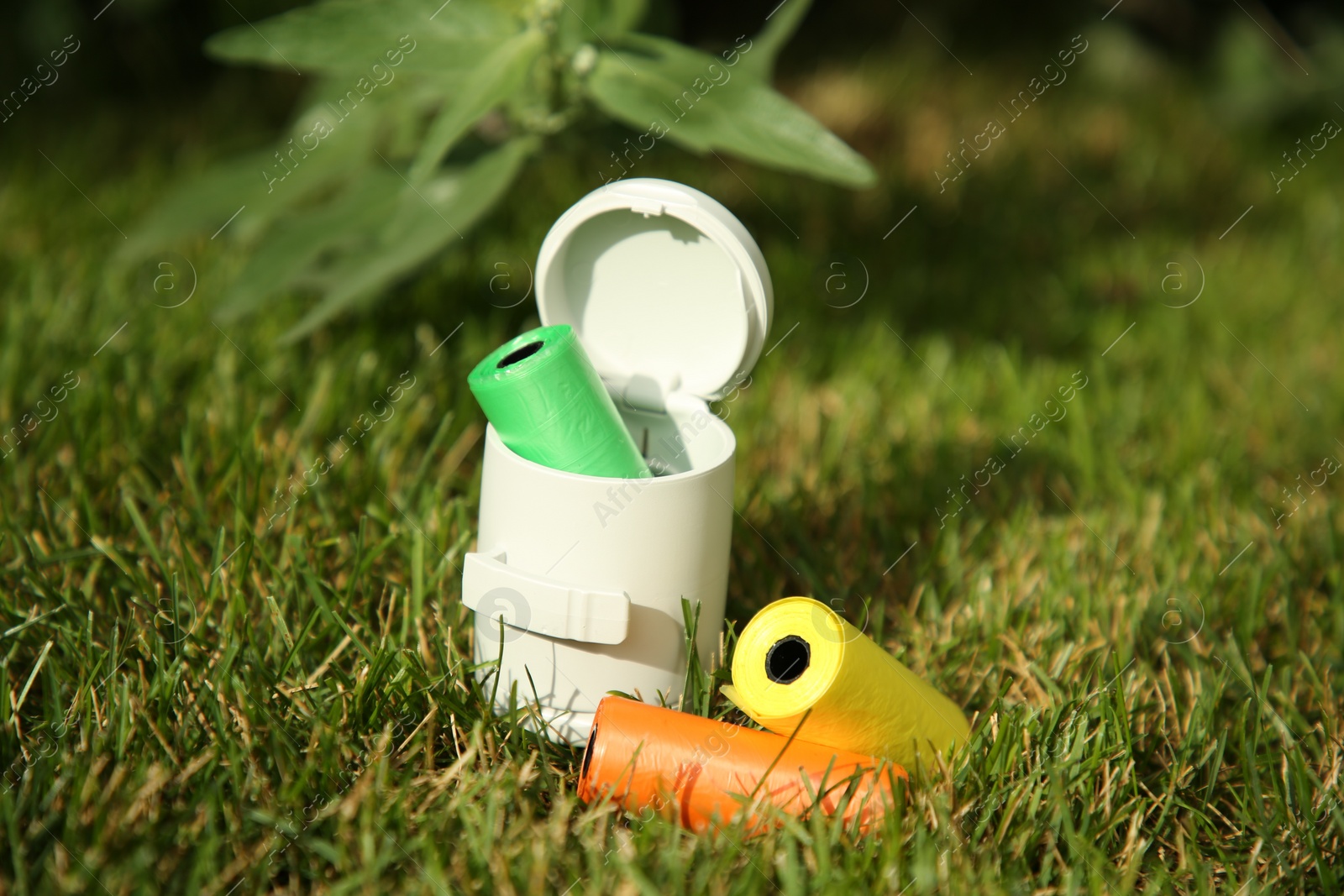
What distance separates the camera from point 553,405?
1.18 metres

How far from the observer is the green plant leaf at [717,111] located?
1.54m

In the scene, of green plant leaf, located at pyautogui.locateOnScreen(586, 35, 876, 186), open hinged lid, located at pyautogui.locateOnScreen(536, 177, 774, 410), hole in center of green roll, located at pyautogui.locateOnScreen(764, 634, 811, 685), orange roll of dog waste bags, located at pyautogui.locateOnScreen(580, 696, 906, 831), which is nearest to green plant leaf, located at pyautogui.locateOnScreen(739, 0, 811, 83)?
green plant leaf, located at pyautogui.locateOnScreen(586, 35, 876, 186)

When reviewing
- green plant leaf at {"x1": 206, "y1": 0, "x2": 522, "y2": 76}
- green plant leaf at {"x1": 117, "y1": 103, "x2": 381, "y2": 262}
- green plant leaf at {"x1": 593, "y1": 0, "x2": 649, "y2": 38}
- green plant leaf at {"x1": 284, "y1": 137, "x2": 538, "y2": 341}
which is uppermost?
green plant leaf at {"x1": 206, "y1": 0, "x2": 522, "y2": 76}

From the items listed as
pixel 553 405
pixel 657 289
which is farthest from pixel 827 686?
pixel 657 289

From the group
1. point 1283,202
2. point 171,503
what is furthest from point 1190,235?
point 171,503

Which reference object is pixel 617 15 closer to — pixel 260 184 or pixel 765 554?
pixel 260 184

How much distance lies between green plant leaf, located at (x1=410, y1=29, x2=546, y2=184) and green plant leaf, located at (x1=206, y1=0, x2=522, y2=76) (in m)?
0.04

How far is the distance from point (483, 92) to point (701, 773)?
990 millimetres

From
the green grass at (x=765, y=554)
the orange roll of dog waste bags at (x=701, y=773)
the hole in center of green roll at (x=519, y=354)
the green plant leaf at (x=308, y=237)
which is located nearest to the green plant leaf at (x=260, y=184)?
the green plant leaf at (x=308, y=237)

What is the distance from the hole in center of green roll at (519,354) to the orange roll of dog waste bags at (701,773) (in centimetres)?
39

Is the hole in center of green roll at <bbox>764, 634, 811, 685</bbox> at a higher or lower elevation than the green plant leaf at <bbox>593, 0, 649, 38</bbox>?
lower

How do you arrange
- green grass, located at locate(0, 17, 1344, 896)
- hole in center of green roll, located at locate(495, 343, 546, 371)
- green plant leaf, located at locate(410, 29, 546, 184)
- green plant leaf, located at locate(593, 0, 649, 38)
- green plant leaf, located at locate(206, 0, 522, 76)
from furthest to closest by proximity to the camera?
green plant leaf, located at locate(593, 0, 649, 38) → green plant leaf, located at locate(206, 0, 522, 76) → green plant leaf, located at locate(410, 29, 546, 184) → hole in center of green roll, located at locate(495, 343, 546, 371) → green grass, located at locate(0, 17, 1344, 896)

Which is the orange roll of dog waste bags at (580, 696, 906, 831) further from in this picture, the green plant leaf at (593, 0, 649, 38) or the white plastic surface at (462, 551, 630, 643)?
the green plant leaf at (593, 0, 649, 38)

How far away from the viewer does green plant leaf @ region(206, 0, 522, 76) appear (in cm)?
161
